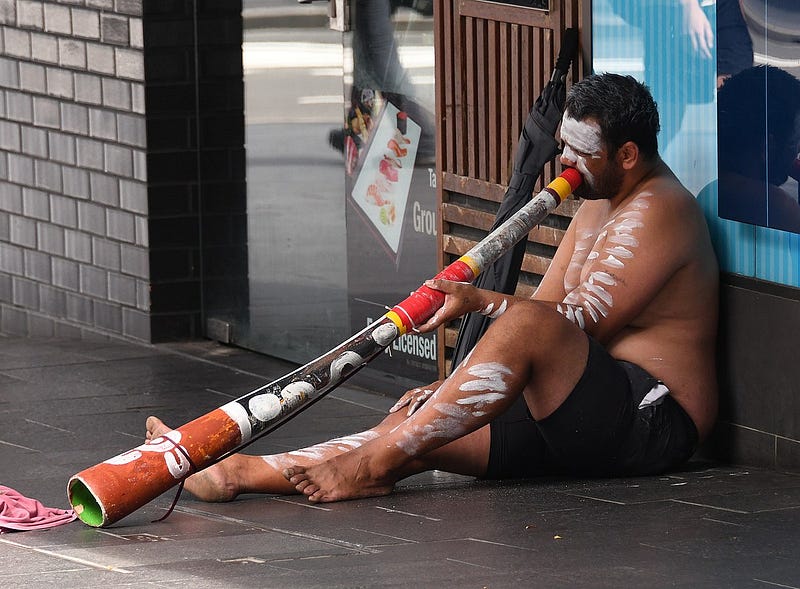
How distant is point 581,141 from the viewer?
175 inches

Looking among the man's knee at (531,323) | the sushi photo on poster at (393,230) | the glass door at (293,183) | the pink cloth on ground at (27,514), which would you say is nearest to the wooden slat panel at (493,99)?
the sushi photo on poster at (393,230)

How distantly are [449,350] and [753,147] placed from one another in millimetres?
1651

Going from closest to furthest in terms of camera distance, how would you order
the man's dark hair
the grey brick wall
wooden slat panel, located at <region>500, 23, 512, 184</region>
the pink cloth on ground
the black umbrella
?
the pink cloth on ground → the man's dark hair → the black umbrella → wooden slat panel, located at <region>500, 23, 512, 184</region> → the grey brick wall

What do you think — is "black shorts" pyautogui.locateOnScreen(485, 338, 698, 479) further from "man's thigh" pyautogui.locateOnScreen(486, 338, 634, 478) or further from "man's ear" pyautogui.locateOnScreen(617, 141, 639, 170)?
"man's ear" pyautogui.locateOnScreen(617, 141, 639, 170)

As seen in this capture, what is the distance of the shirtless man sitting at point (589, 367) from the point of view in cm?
415

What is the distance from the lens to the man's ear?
14.6 feet

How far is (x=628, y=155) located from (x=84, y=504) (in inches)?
65.8

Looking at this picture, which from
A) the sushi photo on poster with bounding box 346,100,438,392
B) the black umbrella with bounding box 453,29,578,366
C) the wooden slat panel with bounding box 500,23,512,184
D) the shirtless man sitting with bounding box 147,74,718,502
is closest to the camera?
the shirtless man sitting with bounding box 147,74,718,502

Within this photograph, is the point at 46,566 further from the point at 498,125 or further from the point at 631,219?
the point at 498,125

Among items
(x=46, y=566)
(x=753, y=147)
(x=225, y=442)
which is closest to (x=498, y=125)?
(x=753, y=147)

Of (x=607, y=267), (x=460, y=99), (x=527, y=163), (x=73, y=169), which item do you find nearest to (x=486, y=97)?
(x=460, y=99)

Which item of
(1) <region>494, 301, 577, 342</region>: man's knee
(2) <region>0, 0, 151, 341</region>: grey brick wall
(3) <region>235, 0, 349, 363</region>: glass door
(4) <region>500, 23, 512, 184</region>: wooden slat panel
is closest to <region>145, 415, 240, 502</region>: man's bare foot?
(1) <region>494, 301, 577, 342</region>: man's knee

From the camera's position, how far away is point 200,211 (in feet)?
23.8

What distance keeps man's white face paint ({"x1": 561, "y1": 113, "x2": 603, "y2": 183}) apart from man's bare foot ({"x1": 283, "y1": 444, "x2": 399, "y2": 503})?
3.18 ft
